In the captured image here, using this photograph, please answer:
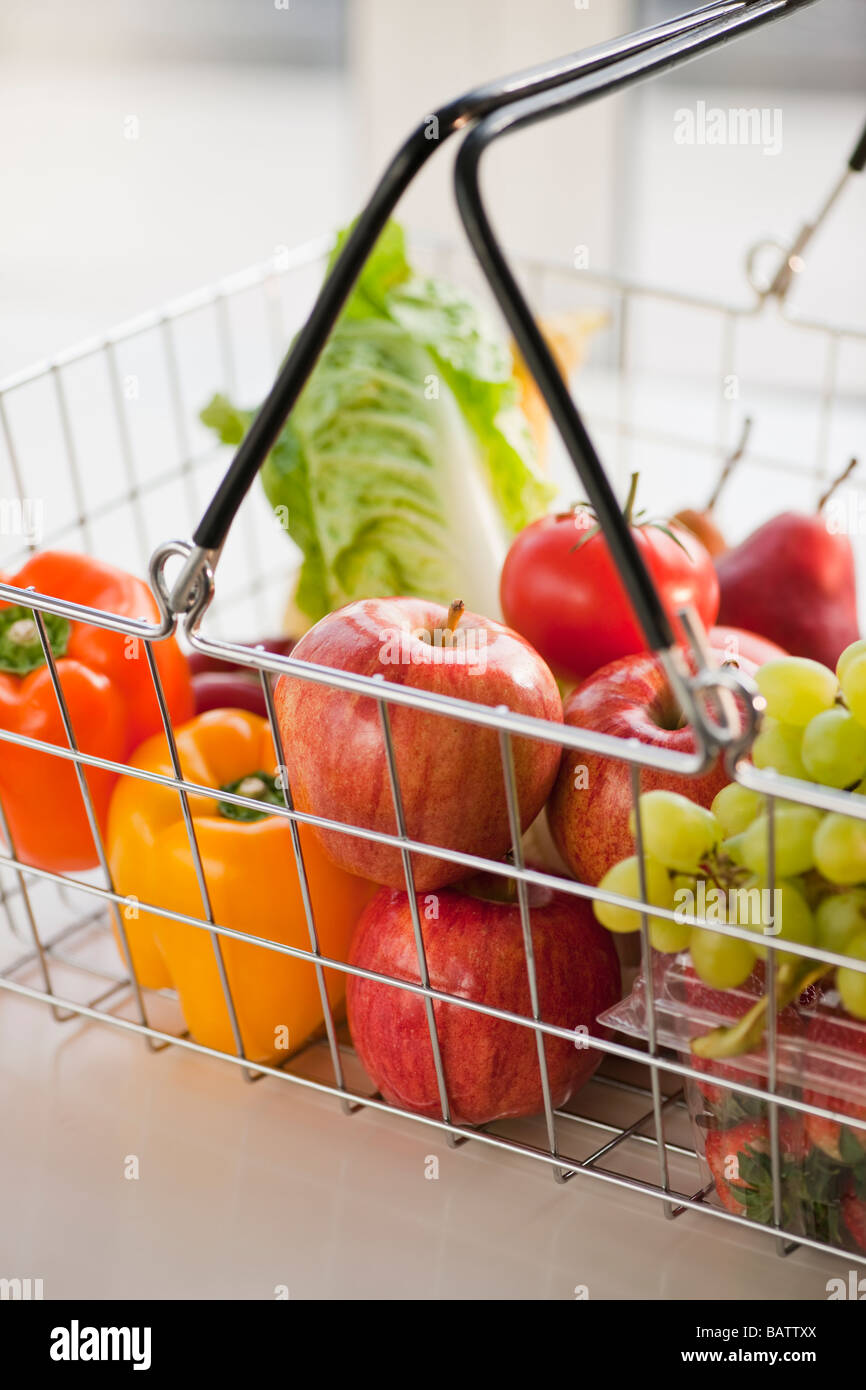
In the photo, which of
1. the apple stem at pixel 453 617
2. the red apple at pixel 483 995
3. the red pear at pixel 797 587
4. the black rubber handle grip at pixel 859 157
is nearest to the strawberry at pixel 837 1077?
the red apple at pixel 483 995

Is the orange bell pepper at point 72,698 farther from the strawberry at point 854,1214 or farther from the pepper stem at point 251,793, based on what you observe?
the strawberry at point 854,1214

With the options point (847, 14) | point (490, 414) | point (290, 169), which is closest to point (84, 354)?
point (490, 414)

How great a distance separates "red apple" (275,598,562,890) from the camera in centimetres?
55

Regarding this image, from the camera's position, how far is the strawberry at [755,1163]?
0.51 metres

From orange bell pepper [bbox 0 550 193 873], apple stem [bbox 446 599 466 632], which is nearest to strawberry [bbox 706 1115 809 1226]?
apple stem [bbox 446 599 466 632]

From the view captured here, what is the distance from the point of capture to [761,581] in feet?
2.53

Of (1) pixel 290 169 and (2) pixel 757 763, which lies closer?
(2) pixel 757 763

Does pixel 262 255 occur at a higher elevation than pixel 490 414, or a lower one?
higher

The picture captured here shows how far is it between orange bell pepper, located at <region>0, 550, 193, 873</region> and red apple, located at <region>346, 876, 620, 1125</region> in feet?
0.60

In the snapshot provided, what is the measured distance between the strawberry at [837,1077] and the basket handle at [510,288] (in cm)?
15

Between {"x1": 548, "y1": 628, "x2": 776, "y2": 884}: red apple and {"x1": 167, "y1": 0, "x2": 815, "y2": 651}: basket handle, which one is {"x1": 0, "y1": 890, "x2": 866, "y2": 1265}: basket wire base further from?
{"x1": 167, "y1": 0, "x2": 815, "y2": 651}: basket handle

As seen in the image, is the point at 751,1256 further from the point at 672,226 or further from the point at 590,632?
the point at 672,226

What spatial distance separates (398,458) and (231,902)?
342 millimetres
